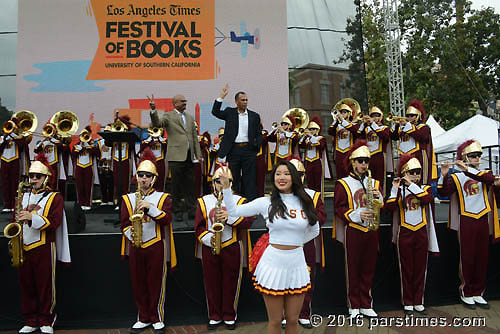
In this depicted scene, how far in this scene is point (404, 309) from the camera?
4688 mm

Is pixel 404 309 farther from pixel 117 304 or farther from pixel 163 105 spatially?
pixel 163 105

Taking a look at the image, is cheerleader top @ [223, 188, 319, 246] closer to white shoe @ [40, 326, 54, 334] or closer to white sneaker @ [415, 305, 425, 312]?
white sneaker @ [415, 305, 425, 312]

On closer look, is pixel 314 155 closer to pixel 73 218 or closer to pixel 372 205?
pixel 372 205

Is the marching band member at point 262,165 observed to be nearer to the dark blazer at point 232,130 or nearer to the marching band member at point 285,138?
the marching band member at point 285,138

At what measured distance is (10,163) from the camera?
701 cm

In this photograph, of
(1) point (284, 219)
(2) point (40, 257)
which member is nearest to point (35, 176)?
(2) point (40, 257)

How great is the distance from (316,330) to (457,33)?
1988cm

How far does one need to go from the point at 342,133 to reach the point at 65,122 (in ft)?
17.3

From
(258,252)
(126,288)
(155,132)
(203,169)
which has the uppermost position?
(155,132)

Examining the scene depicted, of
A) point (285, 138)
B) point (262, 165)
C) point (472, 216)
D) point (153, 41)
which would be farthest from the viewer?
point (153, 41)

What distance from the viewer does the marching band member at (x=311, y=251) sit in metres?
4.21

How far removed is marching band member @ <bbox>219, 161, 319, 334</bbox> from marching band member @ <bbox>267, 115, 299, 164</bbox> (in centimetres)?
444

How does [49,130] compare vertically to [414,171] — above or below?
above

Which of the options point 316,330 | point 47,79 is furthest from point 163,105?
point 316,330
